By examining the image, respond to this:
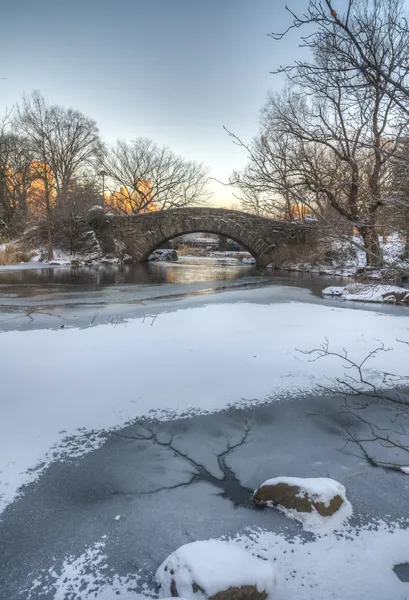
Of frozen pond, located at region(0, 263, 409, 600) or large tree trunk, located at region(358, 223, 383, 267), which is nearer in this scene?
large tree trunk, located at region(358, 223, 383, 267)

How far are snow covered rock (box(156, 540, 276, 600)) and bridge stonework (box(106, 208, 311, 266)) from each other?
2136 cm

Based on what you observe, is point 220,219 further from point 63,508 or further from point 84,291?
point 63,508

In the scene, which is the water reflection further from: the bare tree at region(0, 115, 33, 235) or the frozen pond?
the bare tree at region(0, 115, 33, 235)

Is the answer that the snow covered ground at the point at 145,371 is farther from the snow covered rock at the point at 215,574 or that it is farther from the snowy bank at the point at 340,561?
the snowy bank at the point at 340,561

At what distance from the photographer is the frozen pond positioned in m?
1.75

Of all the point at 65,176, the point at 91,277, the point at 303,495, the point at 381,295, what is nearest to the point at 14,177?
the point at 65,176

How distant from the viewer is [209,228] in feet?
74.4

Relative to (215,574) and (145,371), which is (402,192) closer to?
(215,574)

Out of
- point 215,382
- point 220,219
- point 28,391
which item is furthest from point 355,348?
point 220,219

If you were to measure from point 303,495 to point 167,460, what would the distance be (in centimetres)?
98

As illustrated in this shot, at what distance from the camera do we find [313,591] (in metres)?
1.63

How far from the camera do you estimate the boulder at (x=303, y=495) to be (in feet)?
6.81

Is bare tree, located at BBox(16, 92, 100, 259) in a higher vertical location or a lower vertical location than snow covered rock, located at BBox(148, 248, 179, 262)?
higher

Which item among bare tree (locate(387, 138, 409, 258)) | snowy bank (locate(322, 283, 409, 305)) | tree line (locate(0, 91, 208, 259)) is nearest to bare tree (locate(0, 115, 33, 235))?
tree line (locate(0, 91, 208, 259))
